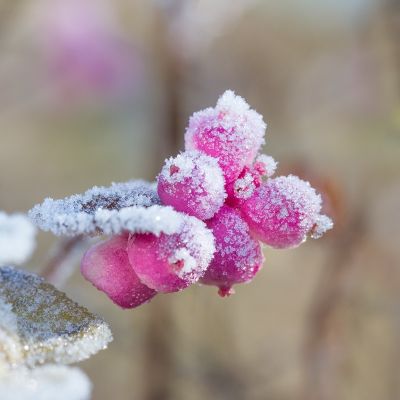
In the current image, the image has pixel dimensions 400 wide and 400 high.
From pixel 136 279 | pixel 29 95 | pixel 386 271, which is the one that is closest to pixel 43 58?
pixel 29 95

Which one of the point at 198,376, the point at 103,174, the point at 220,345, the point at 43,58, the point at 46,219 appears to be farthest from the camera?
the point at 103,174

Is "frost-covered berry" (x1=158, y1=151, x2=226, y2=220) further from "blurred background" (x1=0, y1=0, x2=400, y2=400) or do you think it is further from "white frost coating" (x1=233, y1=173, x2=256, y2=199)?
"blurred background" (x1=0, y1=0, x2=400, y2=400)

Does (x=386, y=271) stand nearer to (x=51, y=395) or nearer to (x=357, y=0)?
(x=357, y=0)

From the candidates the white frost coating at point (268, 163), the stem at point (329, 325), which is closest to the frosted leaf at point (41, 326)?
the white frost coating at point (268, 163)

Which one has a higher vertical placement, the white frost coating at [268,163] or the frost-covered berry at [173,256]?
the white frost coating at [268,163]

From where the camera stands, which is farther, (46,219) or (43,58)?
(43,58)

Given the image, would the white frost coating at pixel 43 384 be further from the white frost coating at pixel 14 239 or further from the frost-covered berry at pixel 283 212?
the frost-covered berry at pixel 283 212
